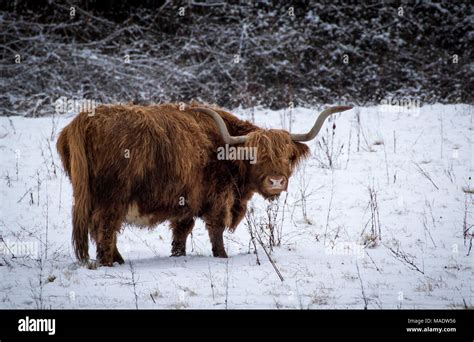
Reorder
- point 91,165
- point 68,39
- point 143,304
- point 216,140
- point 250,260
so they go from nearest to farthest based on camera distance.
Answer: point 143,304 → point 91,165 → point 250,260 → point 216,140 → point 68,39

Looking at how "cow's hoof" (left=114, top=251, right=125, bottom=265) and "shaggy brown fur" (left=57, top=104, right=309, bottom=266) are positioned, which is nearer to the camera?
"shaggy brown fur" (left=57, top=104, right=309, bottom=266)

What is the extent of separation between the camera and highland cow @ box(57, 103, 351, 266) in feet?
17.2

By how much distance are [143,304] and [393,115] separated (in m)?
6.69

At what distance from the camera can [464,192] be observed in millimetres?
7230

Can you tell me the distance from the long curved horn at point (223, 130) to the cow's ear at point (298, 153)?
0.57 meters

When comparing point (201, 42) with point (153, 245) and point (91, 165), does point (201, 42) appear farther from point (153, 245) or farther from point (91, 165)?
point (91, 165)

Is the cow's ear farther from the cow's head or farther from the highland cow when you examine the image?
the cow's head

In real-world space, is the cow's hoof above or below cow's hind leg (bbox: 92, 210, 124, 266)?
below

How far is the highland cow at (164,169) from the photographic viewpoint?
207 inches

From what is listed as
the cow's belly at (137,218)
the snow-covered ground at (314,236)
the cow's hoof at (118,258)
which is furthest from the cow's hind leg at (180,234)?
the cow's hoof at (118,258)

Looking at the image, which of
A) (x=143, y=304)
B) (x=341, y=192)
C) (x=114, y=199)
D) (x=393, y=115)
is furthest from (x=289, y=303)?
(x=393, y=115)

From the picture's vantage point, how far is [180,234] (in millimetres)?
6172

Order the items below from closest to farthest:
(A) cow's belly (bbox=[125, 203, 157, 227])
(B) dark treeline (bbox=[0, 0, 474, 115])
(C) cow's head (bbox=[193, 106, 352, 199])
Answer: (A) cow's belly (bbox=[125, 203, 157, 227]), (C) cow's head (bbox=[193, 106, 352, 199]), (B) dark treeline (bbox=[0, 0, 474, 115])
